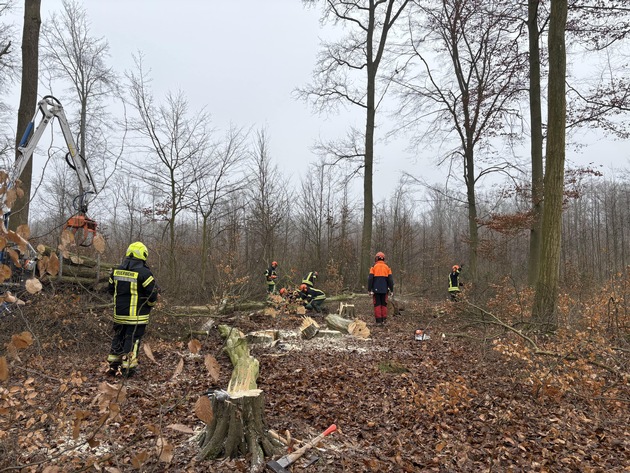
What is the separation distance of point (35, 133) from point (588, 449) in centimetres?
966

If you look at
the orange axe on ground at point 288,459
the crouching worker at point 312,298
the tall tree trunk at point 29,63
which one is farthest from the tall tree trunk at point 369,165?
the orange axe on ground at point 288,459

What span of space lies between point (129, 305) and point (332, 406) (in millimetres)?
3477

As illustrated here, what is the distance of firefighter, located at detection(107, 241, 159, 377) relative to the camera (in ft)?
19.8

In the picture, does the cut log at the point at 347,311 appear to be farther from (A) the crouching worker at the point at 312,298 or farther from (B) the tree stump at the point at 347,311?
(A) the crouching worker at the point at 312,298

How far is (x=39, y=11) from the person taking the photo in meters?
9.94

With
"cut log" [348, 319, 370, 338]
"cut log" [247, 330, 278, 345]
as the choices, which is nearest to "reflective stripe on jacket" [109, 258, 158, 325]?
"cut log" [247, 330, 278, 345]

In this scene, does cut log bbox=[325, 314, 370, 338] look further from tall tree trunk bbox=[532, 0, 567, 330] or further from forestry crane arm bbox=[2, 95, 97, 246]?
forestry crane arm bbox=[2, 95, 97, 246]

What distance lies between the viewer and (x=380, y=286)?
34.1 ft

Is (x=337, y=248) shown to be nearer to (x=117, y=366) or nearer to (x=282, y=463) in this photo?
(x=117, y=366)

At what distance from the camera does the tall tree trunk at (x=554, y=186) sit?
7.51 metres

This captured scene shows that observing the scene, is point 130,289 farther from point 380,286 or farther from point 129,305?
point 380,286

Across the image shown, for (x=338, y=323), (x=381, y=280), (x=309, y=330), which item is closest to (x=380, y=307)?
(x=381, y=280)

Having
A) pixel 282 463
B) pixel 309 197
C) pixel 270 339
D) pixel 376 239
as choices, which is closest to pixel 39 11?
pixel 270 339

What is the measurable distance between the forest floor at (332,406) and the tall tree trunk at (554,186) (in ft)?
5.38
